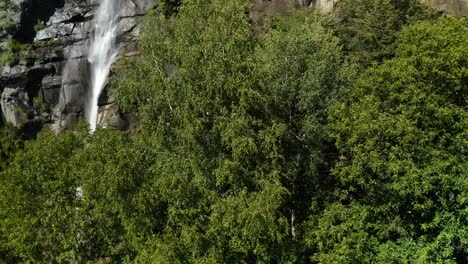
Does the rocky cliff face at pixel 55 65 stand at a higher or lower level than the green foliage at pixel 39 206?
higher

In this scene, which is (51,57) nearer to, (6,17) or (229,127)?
(6,17)

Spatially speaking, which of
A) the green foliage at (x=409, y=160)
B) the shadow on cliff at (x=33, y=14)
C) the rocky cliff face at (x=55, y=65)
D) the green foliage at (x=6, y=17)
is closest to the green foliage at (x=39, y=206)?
the green foliage at (x=409, y=160)

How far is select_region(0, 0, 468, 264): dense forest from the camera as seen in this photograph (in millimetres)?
19234

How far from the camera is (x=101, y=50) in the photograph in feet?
146

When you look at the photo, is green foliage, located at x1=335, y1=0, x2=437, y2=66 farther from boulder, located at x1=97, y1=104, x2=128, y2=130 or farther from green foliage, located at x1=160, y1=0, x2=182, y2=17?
boulder, located at x1=97, y1=104, x2=128, y2=130

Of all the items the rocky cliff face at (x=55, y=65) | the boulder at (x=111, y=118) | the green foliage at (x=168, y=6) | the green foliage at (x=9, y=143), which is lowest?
the green foliage at (x=9, y=143)

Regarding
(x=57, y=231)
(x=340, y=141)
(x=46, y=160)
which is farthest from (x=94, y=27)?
(x=340, y=141)

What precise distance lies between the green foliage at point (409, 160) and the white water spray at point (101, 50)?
27592 mm

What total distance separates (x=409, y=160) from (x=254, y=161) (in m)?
6.81

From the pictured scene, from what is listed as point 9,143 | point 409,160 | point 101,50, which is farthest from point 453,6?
point 9,143

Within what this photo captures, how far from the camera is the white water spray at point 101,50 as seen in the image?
42.7m

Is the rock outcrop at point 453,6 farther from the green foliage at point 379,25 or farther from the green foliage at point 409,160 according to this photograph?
the green foliage at point 409,160

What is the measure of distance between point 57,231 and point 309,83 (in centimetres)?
1460

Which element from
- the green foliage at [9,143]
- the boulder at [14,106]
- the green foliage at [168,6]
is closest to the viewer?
the green foliage at [168,6]
